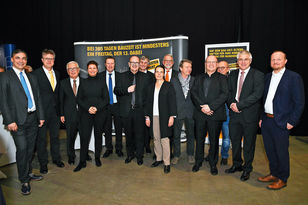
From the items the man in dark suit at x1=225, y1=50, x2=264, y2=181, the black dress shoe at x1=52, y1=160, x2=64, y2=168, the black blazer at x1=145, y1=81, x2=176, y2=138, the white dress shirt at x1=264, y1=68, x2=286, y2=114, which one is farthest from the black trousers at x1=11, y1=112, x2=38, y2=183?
the white dress shirt at x1=264, y1=68, x2=286, y2=114

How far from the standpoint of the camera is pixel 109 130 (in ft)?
13.2

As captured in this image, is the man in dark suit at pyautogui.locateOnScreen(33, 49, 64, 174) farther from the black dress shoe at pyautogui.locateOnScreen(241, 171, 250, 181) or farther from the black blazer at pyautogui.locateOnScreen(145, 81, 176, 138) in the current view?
the black dress shoe at pyautogui.locateOnScreen(241, 171, 250, 181)

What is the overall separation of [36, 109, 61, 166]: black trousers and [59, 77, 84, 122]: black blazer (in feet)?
0.51

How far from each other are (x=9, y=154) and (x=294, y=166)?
4609mm

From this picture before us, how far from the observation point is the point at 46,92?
322 centimetres

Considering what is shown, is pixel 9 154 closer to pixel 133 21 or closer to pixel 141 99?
pixel 141 99

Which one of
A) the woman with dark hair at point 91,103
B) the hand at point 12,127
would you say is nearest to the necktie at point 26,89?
the hand at point 12,127

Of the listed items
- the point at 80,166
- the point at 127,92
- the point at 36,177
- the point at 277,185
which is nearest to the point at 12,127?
the point at 36,177

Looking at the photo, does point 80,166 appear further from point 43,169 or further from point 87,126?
point 87,126

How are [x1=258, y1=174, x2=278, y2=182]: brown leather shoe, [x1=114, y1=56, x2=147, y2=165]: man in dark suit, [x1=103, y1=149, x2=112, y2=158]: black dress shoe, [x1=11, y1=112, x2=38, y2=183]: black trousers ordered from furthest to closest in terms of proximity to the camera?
[x1=103, y1=149, x2=112, y2=158]: black dress shoe < [x1=114, y1=56, x2=147, y2=165]: man in dark suit < [x1=258, y1=174, x2=278, y2=182]: brown leather shoe < [x1=11, y1=112, x2=38, y2=183]: black trousers

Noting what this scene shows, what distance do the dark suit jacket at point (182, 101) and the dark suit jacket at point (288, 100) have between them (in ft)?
4.18

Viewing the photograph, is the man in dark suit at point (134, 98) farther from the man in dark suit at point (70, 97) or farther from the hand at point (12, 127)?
the hand at point (12, 127)

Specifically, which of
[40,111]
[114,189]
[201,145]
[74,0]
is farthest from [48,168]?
[74,0]

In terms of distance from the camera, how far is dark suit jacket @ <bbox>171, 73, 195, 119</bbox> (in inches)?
137
